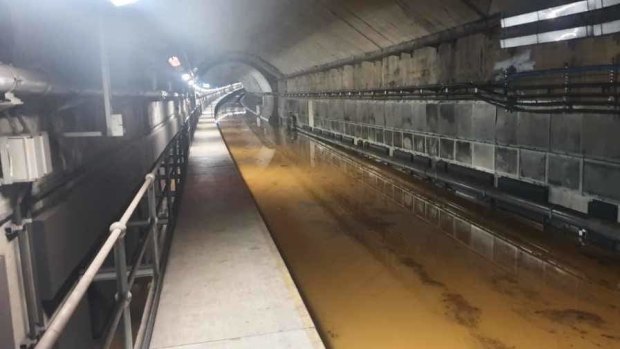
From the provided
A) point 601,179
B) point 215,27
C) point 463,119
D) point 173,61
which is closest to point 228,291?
point 601,179

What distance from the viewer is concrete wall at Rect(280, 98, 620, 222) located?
6.07 metres

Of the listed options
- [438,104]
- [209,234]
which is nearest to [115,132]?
[209,234]

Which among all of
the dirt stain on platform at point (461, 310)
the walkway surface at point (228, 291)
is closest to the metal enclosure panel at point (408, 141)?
the walkway surface at point (228, 291)

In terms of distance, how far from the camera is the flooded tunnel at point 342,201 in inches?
136

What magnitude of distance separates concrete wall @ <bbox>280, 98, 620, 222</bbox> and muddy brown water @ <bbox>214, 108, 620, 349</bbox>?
28.5 inches

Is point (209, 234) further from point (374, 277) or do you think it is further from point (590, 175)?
point (590, 175)

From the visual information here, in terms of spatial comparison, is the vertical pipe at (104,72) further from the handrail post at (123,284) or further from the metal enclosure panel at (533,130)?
the metal enclosure panel at (533,130)

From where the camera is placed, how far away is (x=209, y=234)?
5559 millimetres

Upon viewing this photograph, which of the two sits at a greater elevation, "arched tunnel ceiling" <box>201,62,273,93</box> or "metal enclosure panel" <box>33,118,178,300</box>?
"arched tunnel ceiling" <box>201,62,273,93</box>

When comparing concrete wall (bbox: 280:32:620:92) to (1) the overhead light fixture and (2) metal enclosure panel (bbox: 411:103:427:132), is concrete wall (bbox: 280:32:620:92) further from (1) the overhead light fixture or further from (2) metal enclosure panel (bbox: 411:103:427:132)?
(2) metal enclosure panel (bbox: 411:103:427:132)

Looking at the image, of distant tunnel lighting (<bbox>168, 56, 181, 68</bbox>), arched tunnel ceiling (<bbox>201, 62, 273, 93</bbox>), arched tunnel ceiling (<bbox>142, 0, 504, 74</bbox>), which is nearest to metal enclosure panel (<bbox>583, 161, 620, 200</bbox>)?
arched tunnel ceiling (<bbox>142, 0, 504, 74</bbox>)

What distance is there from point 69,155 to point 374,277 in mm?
3202

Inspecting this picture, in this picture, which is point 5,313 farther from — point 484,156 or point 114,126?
point 484,156

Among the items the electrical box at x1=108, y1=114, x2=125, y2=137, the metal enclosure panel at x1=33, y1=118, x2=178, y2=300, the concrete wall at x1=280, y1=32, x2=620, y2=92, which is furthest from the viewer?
the concrete wall at x1=280, y1=32, x2=620, y2=92
